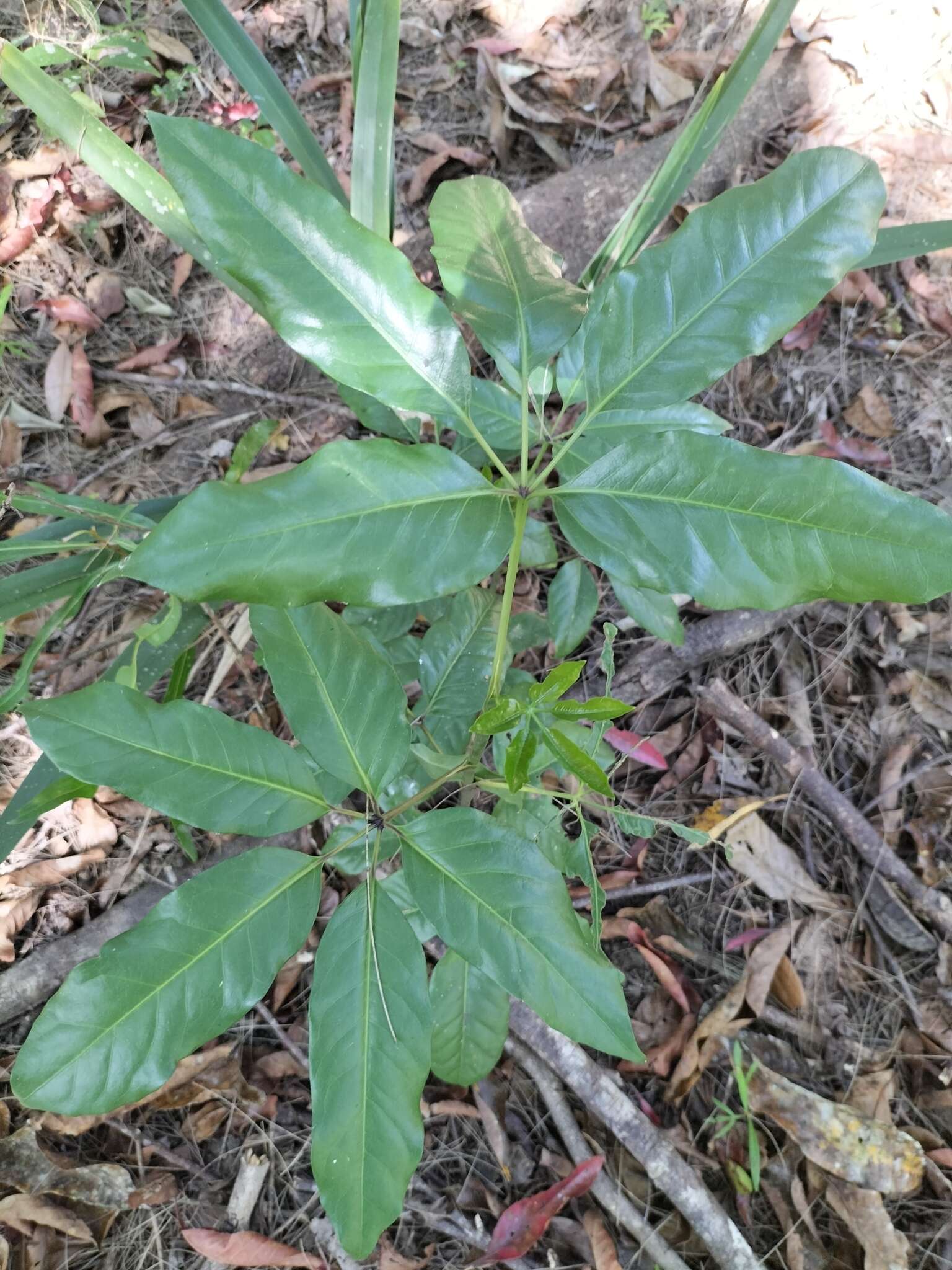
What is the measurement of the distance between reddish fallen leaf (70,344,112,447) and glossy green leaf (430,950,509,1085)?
1483 millimetres

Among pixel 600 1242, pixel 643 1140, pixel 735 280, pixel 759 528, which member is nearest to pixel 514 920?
pixel 759 528

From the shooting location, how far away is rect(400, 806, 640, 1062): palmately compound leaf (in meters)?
0.63

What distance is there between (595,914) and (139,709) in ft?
1.79

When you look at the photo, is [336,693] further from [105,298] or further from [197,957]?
[105,298]

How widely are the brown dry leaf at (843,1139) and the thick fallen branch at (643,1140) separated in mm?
204

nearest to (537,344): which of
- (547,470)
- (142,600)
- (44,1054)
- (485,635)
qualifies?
(547,470)

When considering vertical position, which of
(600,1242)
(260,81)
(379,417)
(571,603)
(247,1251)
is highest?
(260,81)

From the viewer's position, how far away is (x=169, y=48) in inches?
81.9

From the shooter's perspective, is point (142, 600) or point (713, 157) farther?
point (713, 157)

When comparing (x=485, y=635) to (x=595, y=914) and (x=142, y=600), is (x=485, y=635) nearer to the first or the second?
(x=595, y=914)

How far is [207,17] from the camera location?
1.17m

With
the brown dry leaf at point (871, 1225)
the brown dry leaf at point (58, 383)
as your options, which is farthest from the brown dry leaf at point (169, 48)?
the brown dry leaf at point (871, 1225)

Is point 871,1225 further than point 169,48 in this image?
No

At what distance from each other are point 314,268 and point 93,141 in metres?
0.85
